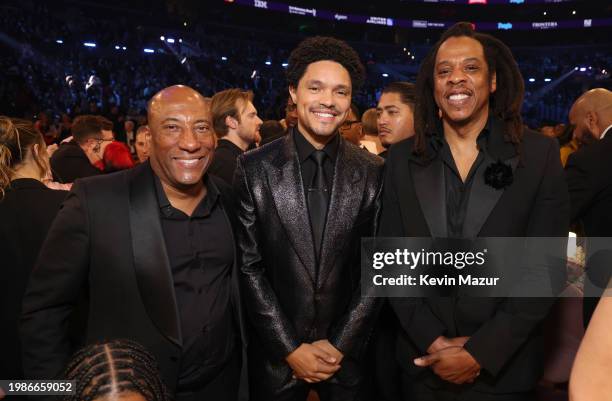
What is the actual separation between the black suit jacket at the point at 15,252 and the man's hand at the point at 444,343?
1624mm

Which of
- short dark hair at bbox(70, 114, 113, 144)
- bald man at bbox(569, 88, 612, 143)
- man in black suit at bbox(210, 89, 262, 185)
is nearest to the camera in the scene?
bald man at bbox(569, 88, 612, 143)

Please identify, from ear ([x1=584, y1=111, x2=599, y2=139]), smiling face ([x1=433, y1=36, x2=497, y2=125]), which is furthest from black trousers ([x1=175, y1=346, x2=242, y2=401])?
ear ([x1=584, y1=111, x2=599, y2=139])

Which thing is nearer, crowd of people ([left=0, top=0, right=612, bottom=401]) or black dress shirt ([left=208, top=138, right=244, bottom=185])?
crowd of people ([left=0, top=0, right=612, bottom=401])

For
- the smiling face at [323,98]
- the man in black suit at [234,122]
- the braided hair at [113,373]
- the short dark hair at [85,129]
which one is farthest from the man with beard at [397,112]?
the short dark hair at [85,129]

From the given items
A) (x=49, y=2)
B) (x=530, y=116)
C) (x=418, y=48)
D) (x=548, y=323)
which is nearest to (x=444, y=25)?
(x=418, y=48)

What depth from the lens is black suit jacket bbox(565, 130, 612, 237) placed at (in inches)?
106

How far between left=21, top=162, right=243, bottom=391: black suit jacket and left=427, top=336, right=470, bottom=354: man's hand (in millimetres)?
875

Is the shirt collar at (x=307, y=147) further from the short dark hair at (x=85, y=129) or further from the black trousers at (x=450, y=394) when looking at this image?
the short dark hair at (x=85, y=129)

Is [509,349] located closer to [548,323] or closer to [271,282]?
[548,323]

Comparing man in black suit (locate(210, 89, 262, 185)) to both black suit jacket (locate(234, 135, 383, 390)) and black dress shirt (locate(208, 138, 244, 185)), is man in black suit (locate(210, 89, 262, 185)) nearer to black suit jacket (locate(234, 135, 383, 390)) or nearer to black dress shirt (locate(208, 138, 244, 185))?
black dress shirt (locate(208, 138, 244, 185))

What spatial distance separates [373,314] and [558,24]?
35.9 m

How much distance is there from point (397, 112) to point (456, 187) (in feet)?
4.77

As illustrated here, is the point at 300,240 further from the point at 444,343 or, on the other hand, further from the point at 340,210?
the point at 444,343

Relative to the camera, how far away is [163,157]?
2012mm
